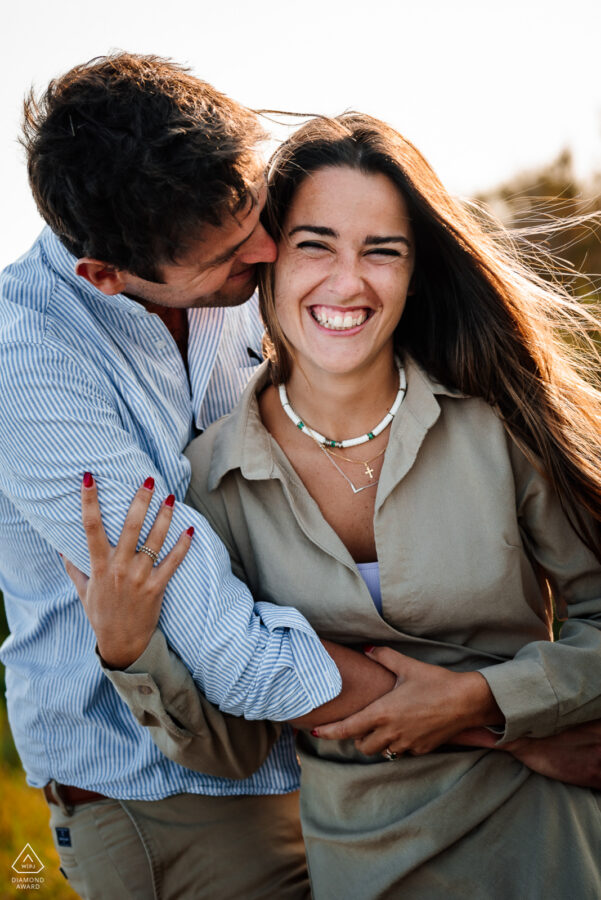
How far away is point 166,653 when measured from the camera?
2.25 m

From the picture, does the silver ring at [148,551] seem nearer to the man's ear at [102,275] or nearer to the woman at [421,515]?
the woman at [421,515]

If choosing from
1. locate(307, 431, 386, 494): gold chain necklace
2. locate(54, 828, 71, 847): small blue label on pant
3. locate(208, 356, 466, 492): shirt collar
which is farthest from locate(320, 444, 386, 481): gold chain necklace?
locate(54, 828, 71, 847): small blue label on pant

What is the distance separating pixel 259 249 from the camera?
249 cm

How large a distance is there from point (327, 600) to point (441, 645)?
33 cm

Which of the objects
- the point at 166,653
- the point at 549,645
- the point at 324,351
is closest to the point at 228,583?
the point at 166,653

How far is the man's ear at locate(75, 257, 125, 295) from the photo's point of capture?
2455 mm

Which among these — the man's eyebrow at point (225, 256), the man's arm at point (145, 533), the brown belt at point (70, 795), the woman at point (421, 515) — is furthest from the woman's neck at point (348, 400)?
the brown belt at point (70, 795)

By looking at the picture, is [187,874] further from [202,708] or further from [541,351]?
[541,351]

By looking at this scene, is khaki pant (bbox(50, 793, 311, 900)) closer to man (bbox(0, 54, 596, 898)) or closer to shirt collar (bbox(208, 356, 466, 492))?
man (bbox(0, 54, 596, 898))

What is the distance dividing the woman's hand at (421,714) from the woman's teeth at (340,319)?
911 millimetres

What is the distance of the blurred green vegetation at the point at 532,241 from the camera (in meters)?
3.07

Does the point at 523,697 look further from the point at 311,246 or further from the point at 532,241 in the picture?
the point at 532,241

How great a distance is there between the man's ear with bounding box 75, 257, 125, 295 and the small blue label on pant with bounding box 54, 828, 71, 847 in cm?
158

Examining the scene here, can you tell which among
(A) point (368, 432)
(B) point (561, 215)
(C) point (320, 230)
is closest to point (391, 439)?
(A) point (368, 432)
